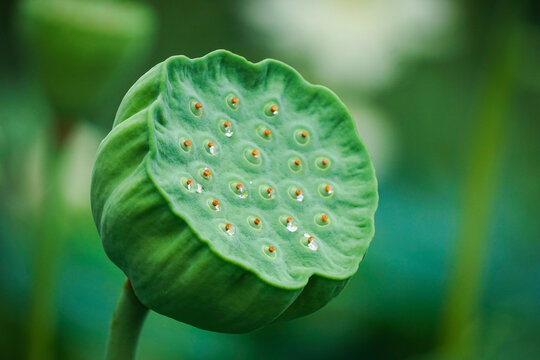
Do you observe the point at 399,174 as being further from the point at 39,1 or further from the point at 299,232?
the point at 299,232

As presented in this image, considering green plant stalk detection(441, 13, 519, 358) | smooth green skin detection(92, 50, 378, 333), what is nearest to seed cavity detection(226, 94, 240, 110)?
smooth green skin detection(92, 50, 378, 333)

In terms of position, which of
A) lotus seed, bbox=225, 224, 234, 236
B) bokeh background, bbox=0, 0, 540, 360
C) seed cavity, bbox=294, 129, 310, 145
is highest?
seed cavity, bbox=294, 129, 310, 145

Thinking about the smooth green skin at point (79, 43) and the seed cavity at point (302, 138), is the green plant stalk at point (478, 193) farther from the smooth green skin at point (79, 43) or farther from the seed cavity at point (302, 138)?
the seed cavity at point (302, 138)

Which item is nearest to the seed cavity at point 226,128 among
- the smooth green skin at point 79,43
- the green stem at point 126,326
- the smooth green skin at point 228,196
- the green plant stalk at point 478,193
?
the smooth green skin at point 228,196

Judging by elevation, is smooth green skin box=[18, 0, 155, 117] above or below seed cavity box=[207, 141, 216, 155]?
below

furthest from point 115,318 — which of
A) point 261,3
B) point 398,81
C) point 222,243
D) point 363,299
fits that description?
point 398,81

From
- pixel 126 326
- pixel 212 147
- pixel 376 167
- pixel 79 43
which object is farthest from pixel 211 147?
pixel 376 167

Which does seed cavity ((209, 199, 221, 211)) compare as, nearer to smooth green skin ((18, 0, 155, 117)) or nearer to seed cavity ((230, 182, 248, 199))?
seed cavity ((230, 182, 248, 199))
